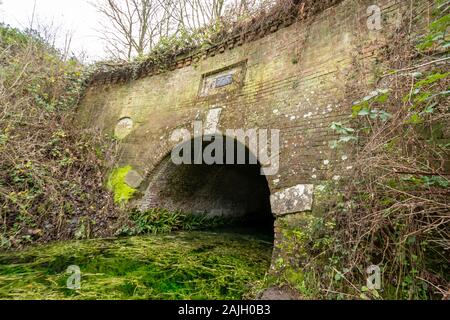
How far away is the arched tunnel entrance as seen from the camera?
579cm

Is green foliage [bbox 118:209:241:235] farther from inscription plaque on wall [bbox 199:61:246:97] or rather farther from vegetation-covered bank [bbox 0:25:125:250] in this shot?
inscription plaque on wall [bbox 199:61:246:97]

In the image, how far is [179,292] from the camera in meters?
2.97

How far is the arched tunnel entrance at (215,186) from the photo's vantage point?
579 centimetres

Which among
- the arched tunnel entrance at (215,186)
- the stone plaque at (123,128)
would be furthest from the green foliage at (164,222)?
the stone plaque at (123,128)

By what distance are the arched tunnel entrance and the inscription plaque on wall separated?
101cm

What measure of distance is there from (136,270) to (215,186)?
12.5 ft

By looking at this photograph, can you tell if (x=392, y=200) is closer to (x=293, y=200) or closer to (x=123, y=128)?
(x=293, y=200)

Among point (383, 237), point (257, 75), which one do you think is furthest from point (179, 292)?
point (257, 75)

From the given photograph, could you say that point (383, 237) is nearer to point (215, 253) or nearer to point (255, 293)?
point (255, 293)

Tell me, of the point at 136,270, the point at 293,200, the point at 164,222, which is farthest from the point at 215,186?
the point at 293,200

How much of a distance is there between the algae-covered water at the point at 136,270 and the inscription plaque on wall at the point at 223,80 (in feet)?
10.5

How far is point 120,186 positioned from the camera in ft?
19.4
